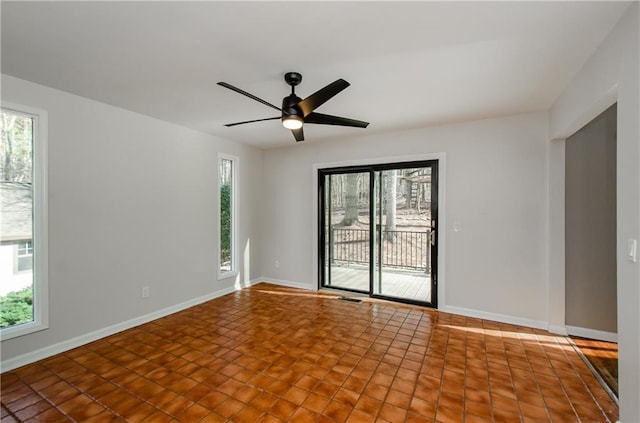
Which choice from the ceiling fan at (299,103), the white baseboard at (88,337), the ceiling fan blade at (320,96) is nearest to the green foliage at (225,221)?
the white baseboard at (88,337)

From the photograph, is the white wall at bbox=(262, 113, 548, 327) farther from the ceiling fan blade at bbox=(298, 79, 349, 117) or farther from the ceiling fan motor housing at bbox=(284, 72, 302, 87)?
the ceiling fan blade at bbox=(298, 79, 349, 117)

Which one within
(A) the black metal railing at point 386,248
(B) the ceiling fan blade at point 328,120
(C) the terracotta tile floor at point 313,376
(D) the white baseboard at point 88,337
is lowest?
(C) the terracotta tile floor at point 313,376

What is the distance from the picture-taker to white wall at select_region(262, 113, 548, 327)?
3297 mm

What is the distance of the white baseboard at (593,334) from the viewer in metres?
2.89

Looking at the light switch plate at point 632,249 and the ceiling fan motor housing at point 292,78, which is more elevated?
the ceiling fan motor housing at point 292,78

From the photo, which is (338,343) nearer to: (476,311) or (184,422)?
(184,422)

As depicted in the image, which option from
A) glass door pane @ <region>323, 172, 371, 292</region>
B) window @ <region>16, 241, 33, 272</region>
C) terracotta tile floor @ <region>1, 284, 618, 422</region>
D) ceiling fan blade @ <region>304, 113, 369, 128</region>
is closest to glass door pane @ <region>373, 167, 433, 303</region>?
glass door pane @ <region>323, 172, 371, 292</region>

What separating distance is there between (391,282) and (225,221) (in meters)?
2.75

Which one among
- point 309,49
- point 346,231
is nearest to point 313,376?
point 309,49

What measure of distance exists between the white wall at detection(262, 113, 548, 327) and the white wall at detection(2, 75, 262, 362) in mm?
1949

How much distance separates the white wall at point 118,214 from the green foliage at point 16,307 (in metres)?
0.16

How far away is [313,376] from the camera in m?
2.31

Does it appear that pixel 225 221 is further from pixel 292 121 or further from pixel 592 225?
pixel 592 225

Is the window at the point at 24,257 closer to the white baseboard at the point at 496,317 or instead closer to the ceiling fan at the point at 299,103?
the ceiling fan at the point at 299,103
